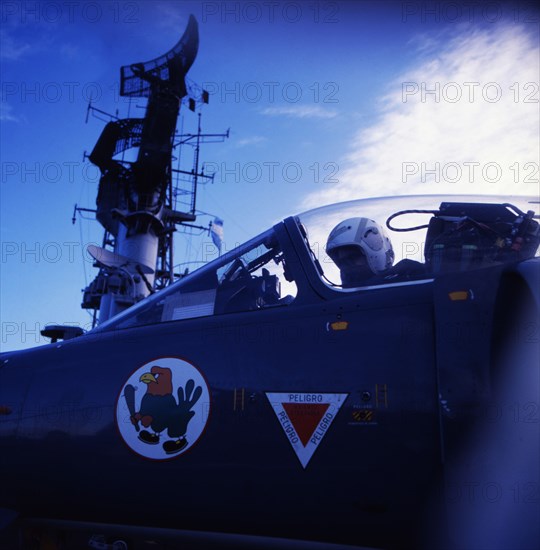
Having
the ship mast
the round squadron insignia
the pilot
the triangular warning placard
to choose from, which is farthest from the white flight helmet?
the ship mast

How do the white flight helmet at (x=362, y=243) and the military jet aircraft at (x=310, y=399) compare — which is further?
the white flight helmet at (x=362, y=243)

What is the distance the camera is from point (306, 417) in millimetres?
2805

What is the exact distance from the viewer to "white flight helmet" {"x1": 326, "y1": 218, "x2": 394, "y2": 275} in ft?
11.8

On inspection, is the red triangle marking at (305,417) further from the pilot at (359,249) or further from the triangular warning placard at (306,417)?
the pilot at (359,249)

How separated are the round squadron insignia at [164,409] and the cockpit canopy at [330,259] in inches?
21.7

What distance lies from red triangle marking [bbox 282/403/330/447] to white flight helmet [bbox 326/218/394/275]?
1086mm

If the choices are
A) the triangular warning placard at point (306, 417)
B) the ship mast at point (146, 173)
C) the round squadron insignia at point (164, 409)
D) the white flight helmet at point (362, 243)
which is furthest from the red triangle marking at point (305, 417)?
the ship mast at point (146, 173)

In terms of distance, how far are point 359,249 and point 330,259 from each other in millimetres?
221

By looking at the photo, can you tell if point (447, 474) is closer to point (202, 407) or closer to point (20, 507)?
point (202, 407)

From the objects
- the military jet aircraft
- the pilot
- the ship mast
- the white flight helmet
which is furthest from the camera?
the ship mast

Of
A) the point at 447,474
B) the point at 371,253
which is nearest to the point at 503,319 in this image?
the point at 447,474

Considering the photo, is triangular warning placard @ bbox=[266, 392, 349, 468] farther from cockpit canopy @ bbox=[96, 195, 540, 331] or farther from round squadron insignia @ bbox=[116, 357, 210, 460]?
cockpit canopy @ bbox=[96, 195, 540, 331]

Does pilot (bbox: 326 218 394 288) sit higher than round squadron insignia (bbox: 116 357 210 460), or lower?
higher

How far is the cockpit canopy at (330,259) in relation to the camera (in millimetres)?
3299
